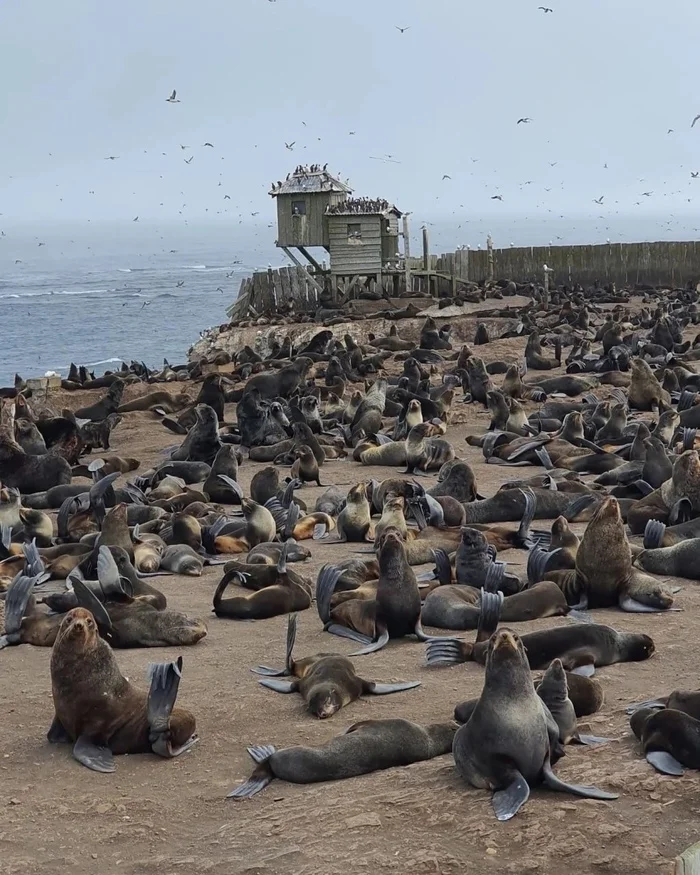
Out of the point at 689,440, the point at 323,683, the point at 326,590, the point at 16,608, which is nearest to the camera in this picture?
the point at 323,683

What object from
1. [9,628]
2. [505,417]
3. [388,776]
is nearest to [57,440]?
[505,417]

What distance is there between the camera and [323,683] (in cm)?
511

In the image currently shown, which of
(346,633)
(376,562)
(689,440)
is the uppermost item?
(689,440)

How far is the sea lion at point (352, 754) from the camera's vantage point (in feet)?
14.2

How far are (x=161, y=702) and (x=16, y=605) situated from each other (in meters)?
1.81

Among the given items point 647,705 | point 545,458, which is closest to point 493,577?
point 647,705

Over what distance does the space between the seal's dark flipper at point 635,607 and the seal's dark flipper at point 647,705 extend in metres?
1.62

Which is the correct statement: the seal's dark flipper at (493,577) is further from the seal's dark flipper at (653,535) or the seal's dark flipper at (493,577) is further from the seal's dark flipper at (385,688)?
the seal's dark flipper at (653,535)

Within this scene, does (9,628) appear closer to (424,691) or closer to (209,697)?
(209,697)

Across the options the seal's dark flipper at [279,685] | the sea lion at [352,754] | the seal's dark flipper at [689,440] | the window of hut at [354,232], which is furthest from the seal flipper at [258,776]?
the window of hut at [354,232]

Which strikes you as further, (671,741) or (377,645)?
(377,645)

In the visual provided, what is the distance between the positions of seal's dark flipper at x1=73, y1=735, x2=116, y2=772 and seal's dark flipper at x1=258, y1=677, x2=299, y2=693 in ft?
3.04

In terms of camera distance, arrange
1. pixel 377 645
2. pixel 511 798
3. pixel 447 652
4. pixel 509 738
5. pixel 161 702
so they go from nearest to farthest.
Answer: pixel 511 798
pixel 509 738
pixel 161 702
pixel 447 652
pixel 377 645

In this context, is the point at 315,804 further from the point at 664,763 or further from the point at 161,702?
the point at 664,763
